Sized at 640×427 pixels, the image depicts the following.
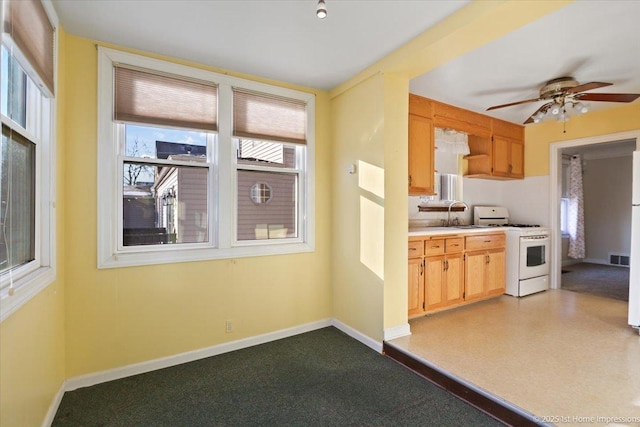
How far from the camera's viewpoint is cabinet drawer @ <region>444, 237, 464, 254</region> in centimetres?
360

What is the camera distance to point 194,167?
9.21ft

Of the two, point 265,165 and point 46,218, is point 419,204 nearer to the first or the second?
point 265,165

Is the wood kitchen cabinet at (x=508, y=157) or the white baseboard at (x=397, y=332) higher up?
the wood kitchen cabinet at (x=508, y=157)

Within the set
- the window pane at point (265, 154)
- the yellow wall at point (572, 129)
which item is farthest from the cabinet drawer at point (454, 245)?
the yellow wall at point (572, 129)

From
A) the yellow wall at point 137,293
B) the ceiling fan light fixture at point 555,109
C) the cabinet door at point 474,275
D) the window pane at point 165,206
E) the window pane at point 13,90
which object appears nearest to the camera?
the window pane at point 13,90

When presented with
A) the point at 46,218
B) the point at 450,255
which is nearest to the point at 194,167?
the point at 46,218

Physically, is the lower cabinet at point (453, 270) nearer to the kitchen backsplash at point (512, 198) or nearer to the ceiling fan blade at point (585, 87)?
the kitchen backsplash at point (512, 198)

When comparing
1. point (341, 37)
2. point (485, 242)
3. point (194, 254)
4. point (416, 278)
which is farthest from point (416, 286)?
point (341, 37)

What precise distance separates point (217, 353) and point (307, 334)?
92cm

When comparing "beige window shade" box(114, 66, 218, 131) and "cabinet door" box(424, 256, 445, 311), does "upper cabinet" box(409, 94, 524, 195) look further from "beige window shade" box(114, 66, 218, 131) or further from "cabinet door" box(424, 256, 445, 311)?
"beige window shade" box(114, 66, 218, 131)

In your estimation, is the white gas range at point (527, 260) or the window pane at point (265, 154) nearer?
the window pane at point (265, 154)

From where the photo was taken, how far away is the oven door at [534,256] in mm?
4250

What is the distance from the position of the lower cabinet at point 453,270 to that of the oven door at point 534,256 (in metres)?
0.27

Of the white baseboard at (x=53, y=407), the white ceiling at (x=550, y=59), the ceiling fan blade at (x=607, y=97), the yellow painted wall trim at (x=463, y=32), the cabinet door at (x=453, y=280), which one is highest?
the white ceiling at (x=550, y=59)
